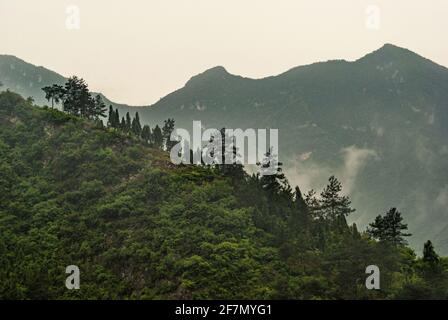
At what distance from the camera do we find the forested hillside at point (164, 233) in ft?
173

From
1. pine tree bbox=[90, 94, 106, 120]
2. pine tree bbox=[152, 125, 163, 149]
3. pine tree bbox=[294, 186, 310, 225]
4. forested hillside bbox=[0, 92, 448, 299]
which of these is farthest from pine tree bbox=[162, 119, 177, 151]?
pine tree bbox=[294, 186, 310, 225]

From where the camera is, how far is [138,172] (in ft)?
246

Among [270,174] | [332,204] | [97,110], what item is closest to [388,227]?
[332,204]

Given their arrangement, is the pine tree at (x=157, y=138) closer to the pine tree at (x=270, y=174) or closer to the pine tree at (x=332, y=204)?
Answer: the pine tree at (x=270, y=174)

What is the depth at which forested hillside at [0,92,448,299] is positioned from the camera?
52875 mm

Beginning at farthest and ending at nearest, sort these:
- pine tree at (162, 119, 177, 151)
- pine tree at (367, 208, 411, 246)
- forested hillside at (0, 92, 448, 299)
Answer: pine tree at (162, 119, 177, 151) < pine tree at (367, 208, 411, 246) < forested hillside at (0, 92, 448, 299)

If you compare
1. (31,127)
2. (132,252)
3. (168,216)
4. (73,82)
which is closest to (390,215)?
(168,216)

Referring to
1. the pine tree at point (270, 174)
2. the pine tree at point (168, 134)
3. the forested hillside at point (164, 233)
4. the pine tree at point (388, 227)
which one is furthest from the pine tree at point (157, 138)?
the pine tree at point (388, 227)

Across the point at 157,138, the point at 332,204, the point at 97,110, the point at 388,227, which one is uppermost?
the point at 97,110

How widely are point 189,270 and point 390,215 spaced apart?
27.3 m

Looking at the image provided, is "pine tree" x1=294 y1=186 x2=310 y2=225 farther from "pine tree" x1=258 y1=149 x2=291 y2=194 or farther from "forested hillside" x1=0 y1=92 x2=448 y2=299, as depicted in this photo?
"pine tree" x1=258 y1=149 x2=291 y2=194

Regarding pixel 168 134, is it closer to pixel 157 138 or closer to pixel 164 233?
pixel 157 138

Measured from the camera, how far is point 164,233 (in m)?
60.5

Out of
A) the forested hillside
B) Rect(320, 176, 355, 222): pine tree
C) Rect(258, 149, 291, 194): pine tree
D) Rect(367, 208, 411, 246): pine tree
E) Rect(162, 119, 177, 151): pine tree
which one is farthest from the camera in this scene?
Rect(162, 119, 177, 151): pine tree
